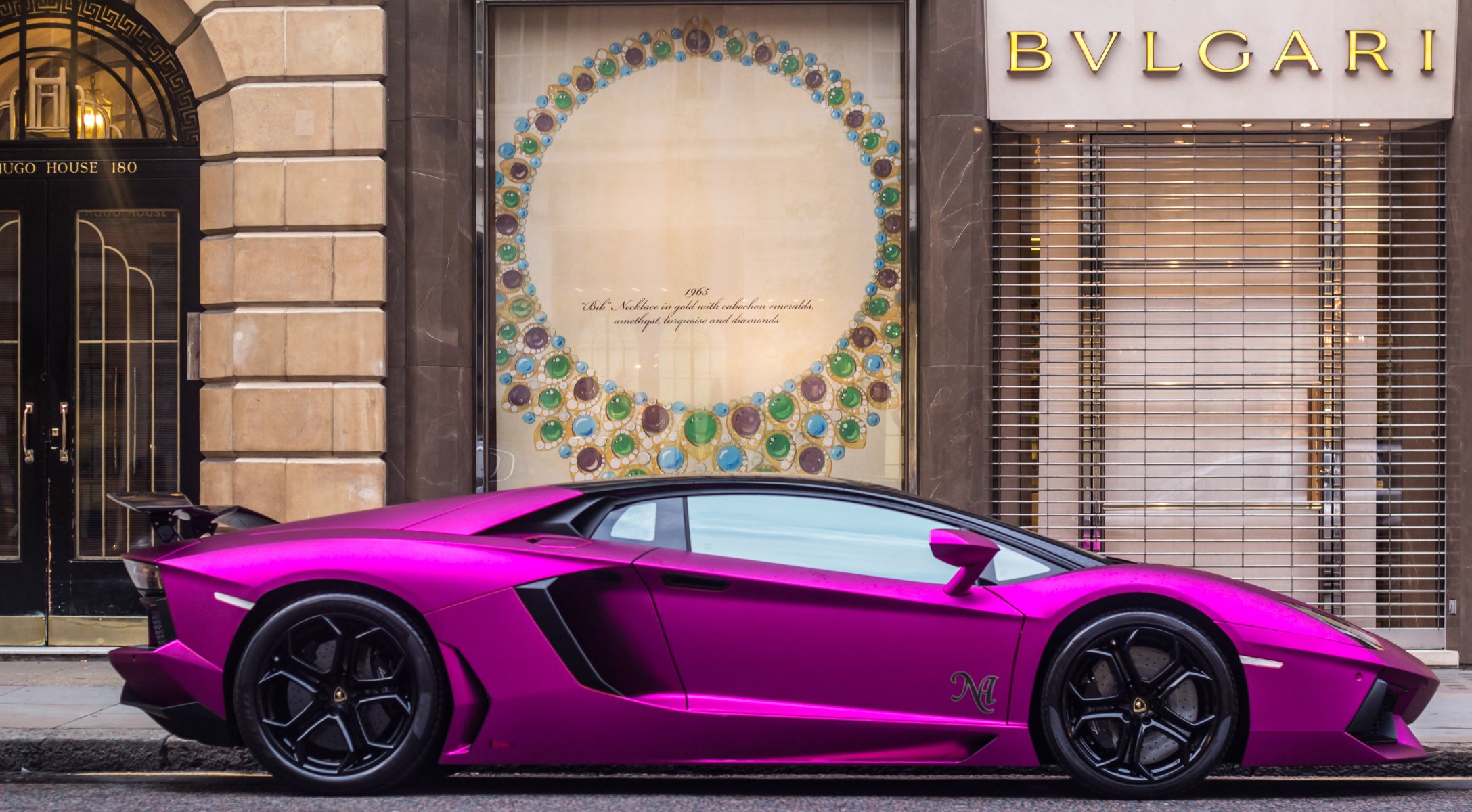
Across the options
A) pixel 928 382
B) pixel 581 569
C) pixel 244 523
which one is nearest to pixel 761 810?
pixel 581 569

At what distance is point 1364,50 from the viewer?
8.10 metres

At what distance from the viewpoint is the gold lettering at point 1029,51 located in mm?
8133

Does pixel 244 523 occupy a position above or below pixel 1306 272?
below

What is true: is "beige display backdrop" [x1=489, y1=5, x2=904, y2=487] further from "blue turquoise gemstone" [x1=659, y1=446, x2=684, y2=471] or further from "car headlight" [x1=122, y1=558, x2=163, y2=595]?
"car headlight" [x1=122, y1=558, x2=163, y2=595]

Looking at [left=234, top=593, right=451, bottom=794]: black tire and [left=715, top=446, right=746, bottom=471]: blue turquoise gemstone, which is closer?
[left=234, top=593, right=451, bottom=794]: black tire

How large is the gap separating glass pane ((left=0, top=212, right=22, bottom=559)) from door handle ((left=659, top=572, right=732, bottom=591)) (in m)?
5.68

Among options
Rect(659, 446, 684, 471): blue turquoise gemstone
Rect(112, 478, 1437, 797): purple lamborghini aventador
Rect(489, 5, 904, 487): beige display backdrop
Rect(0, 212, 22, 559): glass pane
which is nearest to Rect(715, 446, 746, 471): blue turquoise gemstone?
Rect(489, 5, 904, 487): beige display backdrop

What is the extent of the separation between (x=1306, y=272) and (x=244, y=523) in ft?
20.7

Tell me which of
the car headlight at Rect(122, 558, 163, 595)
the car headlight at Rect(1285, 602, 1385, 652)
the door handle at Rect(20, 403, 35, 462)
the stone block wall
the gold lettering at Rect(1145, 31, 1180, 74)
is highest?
the gold lettering at Rect(1145, 31, 1180, 74)

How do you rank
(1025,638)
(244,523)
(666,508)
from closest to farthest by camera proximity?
(1025,638), (666,508), (244,523)

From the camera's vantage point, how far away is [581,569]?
4.52 metres

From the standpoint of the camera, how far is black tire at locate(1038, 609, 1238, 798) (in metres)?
4.47

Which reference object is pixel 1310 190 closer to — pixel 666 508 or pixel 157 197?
pixel 666 508

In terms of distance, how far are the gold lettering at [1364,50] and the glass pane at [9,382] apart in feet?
26.6
